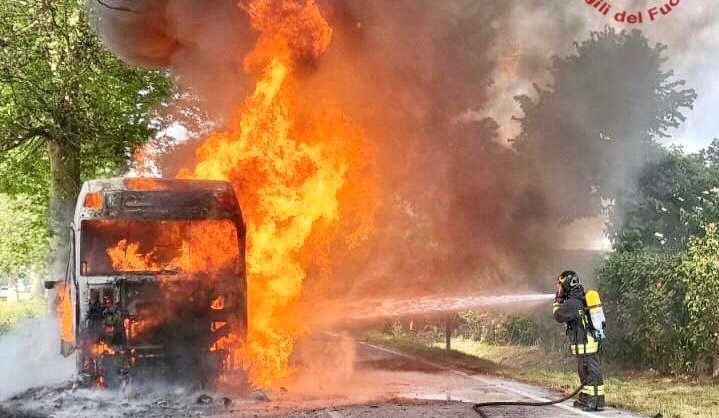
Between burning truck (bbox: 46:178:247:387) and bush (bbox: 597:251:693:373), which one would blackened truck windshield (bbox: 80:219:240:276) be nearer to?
burning truck (bbox: 46:178:247:387)

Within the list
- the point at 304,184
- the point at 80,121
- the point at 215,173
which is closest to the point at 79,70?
the point at 80,121

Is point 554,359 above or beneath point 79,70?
beneath

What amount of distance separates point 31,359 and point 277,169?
7.75 metres

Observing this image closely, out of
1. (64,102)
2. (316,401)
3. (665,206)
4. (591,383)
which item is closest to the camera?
(591,383)

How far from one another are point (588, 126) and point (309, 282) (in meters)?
9.09

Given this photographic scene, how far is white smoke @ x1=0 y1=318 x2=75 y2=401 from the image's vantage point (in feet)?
38.6

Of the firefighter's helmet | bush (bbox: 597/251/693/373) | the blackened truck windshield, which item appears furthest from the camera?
bush (bbox: 597/251/693/373)

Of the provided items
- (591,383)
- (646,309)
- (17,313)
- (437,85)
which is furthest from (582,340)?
(17,313)

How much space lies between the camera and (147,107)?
19.0 m

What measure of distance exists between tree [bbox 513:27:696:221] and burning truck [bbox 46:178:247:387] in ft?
25.7

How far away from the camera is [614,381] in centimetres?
1108

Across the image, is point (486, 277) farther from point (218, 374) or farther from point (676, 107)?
point (218, 374)

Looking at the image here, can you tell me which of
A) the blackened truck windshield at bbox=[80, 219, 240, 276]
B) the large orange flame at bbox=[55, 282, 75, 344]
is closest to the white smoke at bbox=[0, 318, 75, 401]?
the large orange flame at bbox=[55, 282, 75, 344]

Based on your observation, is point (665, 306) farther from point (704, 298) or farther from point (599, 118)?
point (599, 118)
